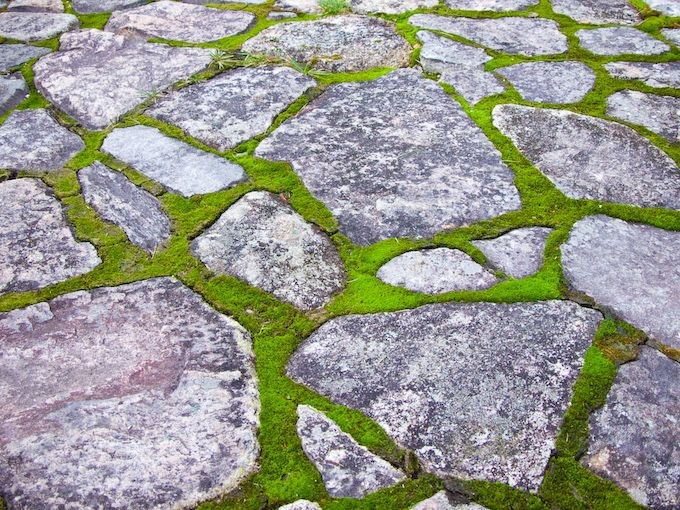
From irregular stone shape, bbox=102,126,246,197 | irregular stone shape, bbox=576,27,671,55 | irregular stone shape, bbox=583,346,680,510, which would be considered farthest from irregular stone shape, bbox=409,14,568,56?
irregular stone shape, bbox=583,346,680,510

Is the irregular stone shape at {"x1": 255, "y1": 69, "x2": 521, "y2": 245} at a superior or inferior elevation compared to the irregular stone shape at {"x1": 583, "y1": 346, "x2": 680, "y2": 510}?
superior

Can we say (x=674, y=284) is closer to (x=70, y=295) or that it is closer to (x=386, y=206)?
(x=386, y=206)

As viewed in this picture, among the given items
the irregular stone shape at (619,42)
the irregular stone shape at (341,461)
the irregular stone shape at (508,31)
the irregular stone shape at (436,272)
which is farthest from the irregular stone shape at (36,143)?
the irregular stone shape at (619,42)

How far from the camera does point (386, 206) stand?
2414 millimetres

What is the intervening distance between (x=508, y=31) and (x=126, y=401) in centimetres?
290

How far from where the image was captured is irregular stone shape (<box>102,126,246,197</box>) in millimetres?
2551

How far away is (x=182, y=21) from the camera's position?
12.6ft

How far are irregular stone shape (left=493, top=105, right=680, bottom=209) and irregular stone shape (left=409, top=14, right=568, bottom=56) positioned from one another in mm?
689

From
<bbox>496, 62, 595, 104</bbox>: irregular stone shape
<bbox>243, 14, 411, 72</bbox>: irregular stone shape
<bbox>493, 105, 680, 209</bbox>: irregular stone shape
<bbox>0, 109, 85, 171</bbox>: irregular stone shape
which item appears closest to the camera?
<bbox>493, 105, 680, 209</bbox>: irregular stone shape

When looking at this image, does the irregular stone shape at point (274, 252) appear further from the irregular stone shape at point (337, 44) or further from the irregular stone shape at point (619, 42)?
the irregular stone shape at point (619, 42)

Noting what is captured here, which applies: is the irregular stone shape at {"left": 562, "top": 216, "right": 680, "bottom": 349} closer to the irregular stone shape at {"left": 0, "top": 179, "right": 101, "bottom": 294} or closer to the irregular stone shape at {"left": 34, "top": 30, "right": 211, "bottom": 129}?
the irregular stone shape at {"left": 0, "top": 179, "right": 101, "bottom": 294}

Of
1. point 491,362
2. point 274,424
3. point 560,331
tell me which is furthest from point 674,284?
point 274,424

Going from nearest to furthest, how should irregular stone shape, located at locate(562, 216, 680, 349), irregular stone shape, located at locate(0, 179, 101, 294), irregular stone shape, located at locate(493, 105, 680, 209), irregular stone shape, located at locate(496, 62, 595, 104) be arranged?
1. irregular stone shape, located at locate(562, 216, 680, 349)
2. irregular stone shape, located at locate(0, 179, 101, 294)
3. irregular stone shape, located at locate(493, 105, 680, 209)
4. irregular stone shape, located at locate(496, 62, 595, 104)

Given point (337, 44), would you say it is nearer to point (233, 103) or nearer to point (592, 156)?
point (233, 103)
